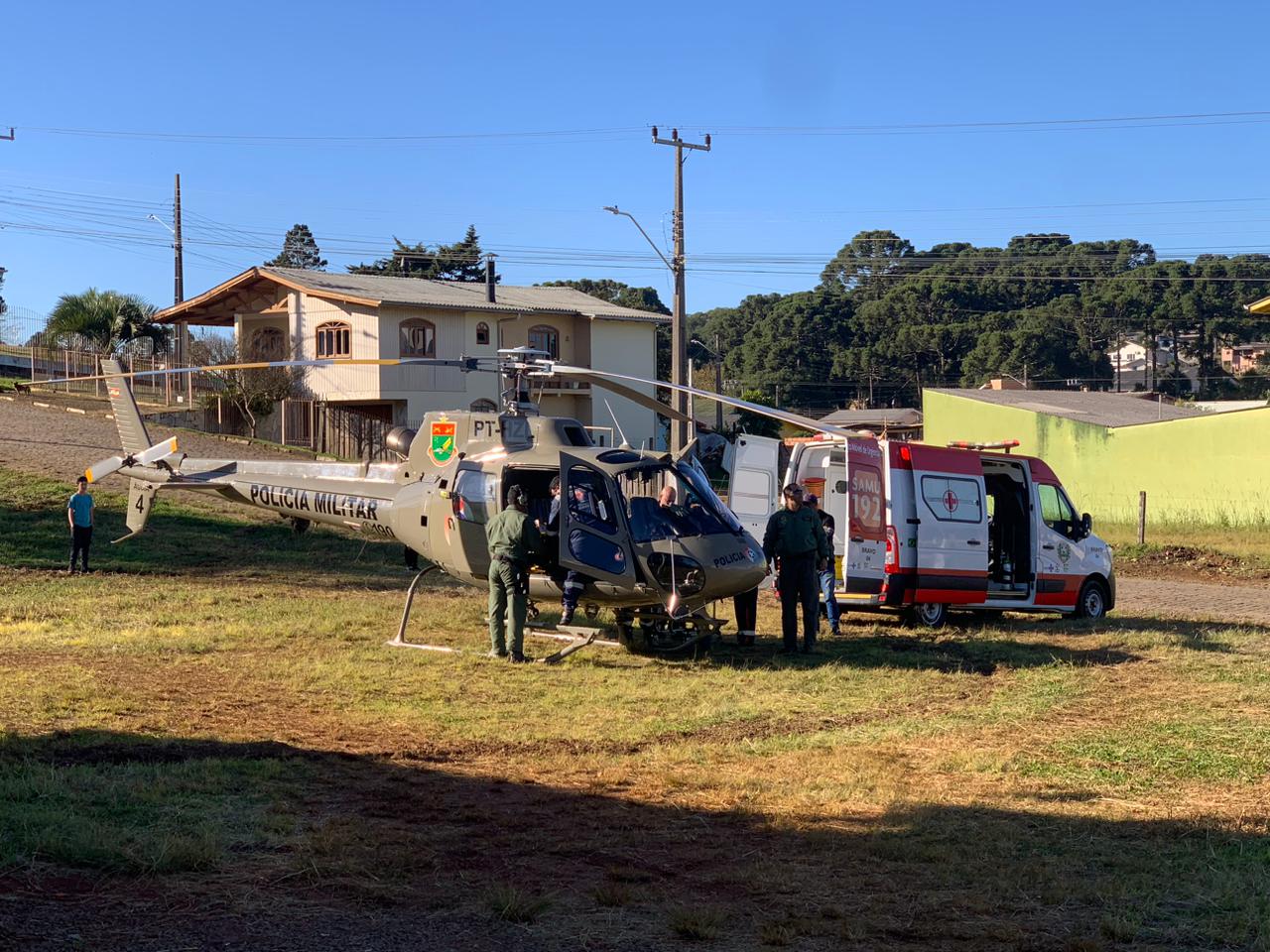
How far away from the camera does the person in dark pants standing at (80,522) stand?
18562mm

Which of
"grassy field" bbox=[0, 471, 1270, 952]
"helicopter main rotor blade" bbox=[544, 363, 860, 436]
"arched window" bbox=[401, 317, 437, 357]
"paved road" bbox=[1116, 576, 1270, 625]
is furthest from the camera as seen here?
"arched window" bbox=[401, 317, 437, 357]

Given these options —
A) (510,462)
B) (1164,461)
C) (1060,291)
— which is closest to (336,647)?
(510,462)

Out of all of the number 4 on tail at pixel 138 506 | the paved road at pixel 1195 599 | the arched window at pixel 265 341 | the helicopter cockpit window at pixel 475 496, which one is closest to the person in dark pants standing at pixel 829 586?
the helicopter cockpit window at pixel 475 496

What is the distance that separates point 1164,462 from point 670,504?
75.9ft

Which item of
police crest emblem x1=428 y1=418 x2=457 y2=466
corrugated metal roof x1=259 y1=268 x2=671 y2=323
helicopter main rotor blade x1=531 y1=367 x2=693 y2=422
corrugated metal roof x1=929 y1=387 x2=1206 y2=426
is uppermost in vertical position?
corrugated metal roof x1=259 y1=268 x2=671 y2=323

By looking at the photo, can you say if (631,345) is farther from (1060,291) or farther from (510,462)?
(1060,291)

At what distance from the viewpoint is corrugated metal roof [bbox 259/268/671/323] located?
37.9 m

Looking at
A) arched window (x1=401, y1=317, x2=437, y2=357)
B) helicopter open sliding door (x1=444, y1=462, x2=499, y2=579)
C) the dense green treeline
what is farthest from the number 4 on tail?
the dense green treeline

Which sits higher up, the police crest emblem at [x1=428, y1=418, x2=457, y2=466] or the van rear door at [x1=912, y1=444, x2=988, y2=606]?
the police crest emblem at [x1=428, y1=418, x2=457, y2=466]

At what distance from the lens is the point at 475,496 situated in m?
12.8

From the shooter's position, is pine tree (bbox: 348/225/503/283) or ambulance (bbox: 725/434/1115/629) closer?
ambulance (bbox: 725/434/1115/629)

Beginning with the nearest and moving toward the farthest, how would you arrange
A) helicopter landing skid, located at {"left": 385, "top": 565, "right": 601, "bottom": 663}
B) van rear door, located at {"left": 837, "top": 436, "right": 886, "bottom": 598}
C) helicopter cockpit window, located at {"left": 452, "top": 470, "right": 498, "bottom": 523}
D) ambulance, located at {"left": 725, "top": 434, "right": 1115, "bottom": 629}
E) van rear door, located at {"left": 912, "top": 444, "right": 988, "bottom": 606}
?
helicopter landing skid, located at {"left": 385, "top": 565, "right": 601, "bottom": 663} → helicopter cockpit window, located at {"left": 452, "top": 470, "right": 498, "bottom": 523} → van rear door, located at {"left": 837, "top": 436, "right": 886, "bottom": 598} → ambulance, located at {"left": 725, "top": 434, "right": 1115, "bottom": 629} → van rear door, located at {"left": 912, "top": 444, "right": 988, "bottom": 606}

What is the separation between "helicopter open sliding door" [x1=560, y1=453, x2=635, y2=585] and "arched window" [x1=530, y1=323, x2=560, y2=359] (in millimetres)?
29447

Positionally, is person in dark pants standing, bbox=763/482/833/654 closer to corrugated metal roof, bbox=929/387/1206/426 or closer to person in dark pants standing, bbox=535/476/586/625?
person in dark pants standing, bbox=535/476/586/625
